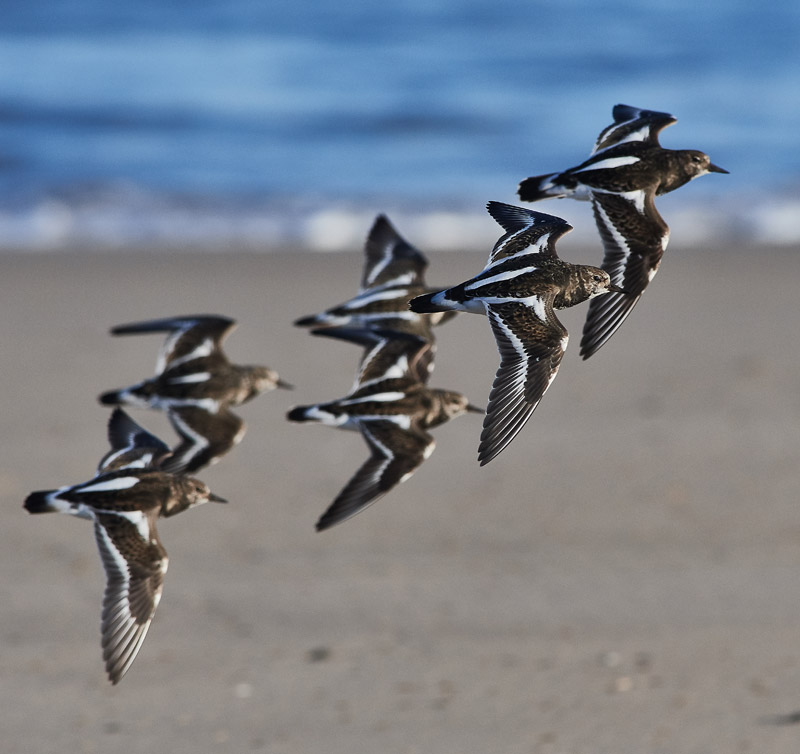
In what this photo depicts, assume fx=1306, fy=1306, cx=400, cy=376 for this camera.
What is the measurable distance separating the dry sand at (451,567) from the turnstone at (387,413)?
1348 millimetres

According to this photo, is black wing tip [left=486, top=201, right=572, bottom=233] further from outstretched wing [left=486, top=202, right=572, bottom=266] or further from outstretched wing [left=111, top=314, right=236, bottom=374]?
outstretched wing [left=111, top=314, right=236, bottom=374]

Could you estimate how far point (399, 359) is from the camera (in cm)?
423

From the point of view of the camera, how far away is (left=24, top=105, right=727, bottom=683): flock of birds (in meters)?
3.16

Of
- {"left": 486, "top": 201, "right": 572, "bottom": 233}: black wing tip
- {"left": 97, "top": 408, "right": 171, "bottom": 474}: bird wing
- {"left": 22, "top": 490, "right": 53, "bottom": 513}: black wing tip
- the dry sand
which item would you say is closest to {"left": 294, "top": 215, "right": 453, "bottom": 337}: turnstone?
{"left": 97, "top": 408, "right": 171, "bottom": 474}: bird wing

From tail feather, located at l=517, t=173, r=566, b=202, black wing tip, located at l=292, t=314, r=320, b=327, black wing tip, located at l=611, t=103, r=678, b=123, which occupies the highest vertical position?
black wing tip, located at l=611, t=103, r=678, b=123

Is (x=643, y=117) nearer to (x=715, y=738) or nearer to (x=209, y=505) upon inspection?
(x=715, y=738)

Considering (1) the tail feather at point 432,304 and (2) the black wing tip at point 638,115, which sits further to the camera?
(2) the black wing tip at point 638,115

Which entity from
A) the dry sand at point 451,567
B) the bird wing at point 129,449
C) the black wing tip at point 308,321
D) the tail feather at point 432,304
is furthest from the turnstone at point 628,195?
the dry sand at point 451,567

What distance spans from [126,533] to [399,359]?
1.08 metres

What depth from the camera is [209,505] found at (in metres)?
6.73

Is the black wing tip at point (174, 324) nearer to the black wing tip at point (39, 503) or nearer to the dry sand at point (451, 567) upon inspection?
the black wing tip at point (39, 503)

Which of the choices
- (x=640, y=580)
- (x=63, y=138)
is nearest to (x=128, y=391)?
(x=640, y=580)

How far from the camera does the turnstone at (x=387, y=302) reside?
4.26 meters

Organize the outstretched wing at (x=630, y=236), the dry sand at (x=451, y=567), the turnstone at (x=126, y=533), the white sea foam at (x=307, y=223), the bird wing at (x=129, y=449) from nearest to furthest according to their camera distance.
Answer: the outstretched wing at (x=630, y=236) < the turnstone at (x=126, y=533) < the bird wing at (x=129, y=449) < the dry sand at (x=451, y=567) < the white sea foam at (x=307, y=223)
